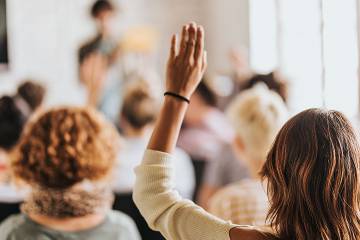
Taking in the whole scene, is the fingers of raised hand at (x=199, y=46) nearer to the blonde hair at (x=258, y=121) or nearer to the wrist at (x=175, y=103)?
the wrist at (x=175, y=103)

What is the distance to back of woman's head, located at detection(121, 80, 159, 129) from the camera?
3.24 m

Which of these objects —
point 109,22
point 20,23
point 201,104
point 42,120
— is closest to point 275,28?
point 109,22

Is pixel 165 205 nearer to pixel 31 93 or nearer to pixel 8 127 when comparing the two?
pixel 8 127

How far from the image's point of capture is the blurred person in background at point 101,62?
573 centimetres

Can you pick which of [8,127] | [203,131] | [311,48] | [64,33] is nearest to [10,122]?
[8,127]

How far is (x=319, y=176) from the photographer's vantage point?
1.22 m

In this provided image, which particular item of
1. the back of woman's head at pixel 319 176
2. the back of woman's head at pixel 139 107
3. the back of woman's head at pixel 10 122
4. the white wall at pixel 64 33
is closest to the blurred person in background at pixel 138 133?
the back of woman's head at pixel 139 107

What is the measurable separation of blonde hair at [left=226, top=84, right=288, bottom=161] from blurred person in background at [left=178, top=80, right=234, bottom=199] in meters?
1.61

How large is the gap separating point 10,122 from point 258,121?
1252 millimetres

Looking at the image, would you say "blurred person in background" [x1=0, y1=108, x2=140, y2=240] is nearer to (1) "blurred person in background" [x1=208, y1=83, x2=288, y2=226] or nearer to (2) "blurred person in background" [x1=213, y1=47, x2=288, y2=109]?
(1) "blurred person in background" [x1=208, y1=83, x2=288, y2=226]

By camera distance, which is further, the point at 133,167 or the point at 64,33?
the point at 64,33

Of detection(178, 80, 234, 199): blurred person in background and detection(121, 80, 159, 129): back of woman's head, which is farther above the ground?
detection(121, 80, 159, 129): back of woman's head

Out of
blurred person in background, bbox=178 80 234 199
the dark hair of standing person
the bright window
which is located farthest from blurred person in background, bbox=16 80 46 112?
the dark hair of standing person

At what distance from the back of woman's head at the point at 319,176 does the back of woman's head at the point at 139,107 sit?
2020 mm
